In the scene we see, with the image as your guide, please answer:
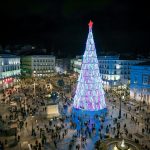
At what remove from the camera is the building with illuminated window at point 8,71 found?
65.4m

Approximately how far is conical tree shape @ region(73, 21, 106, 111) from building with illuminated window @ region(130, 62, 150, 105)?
15.7m

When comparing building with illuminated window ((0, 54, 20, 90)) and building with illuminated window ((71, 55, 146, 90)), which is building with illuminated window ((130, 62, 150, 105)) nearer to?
building with illuminated window ((71, 55, 146, 90))

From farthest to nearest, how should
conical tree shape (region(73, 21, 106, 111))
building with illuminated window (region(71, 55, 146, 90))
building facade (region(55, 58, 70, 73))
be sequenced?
building facade (region(55, 58, 70, 73)) → building with illuminated window (region(71, 55, 146, 90)) → conical tree shape (region(73, 21, 106, 111))

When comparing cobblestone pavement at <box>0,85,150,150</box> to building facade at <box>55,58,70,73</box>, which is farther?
building facade at <box>55,58,70,73</box>

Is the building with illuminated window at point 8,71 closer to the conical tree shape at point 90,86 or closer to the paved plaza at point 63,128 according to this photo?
the paved plaza at point 63,128

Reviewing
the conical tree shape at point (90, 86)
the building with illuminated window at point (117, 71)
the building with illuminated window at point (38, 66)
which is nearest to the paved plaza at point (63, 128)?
the conical tree shape at point (90, 86)

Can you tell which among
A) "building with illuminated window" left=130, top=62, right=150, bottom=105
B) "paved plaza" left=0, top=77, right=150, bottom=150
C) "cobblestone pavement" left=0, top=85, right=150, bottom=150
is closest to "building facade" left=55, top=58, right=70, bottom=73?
"building with illuminated window" left=130, top=62, right=150, bottom=105

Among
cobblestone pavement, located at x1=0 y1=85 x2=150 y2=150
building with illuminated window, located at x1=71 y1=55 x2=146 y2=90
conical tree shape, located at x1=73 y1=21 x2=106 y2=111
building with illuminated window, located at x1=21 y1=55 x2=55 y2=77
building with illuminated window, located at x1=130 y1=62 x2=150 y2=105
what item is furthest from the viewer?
building with illuminated window, located at x1=21 y1=55 x2=55 y2=77

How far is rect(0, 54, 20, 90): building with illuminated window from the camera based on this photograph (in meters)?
65.4

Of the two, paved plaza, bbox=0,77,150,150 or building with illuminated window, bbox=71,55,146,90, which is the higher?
building with illuminated window, bbox=71,55,146,90

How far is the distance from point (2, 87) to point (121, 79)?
3462 cm

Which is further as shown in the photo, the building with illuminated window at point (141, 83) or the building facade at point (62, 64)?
the building facade at point (62, 64)

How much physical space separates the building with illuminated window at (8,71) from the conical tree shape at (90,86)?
33.6m

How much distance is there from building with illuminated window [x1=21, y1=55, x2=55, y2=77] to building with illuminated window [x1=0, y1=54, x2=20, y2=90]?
13735 mm
